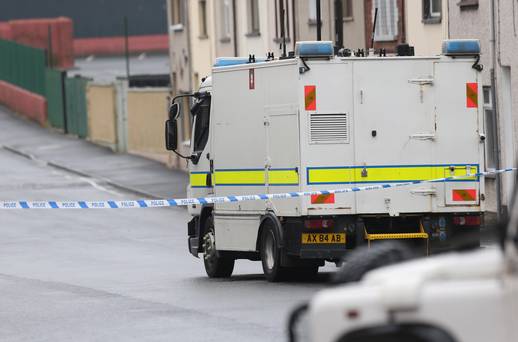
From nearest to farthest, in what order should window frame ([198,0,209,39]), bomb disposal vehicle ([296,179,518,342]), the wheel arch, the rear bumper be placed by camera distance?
bomb disposal vehicle ([296,179,518,342])
the rear bumper
the wheel arch
window frame ([198,0,209,39])

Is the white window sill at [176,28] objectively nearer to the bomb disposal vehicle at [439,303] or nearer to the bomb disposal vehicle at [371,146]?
the bomb disposal vehicle at [371,146]

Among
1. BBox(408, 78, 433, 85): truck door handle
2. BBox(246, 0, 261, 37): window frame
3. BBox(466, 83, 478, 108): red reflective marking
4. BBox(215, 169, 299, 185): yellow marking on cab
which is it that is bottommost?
BBox(215, 169, 299, 185): yellow marking on cab

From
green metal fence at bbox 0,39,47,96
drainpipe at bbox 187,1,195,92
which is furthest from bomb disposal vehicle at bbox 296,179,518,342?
green metal fence at bbox 0,39,47,96

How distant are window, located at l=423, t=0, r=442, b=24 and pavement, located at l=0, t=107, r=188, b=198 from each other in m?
10.8

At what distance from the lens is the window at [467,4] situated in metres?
30.2

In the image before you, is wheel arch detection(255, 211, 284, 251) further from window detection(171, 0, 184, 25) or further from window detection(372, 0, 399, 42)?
window detection(171, 0, 184, 25)

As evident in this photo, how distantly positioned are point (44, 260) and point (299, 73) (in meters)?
8.17

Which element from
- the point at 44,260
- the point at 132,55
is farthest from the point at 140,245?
the point at 132,55

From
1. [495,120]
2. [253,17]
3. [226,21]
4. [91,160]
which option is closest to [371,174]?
[495,120]

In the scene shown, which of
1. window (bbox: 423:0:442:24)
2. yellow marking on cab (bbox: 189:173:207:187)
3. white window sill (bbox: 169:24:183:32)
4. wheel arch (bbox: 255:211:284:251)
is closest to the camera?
wheel arch (bbox: 255:211:284:251)

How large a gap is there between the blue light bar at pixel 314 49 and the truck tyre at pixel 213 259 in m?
3.45

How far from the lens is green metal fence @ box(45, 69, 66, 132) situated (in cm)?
6003

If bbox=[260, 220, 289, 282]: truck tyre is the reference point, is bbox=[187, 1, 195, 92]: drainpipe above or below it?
above

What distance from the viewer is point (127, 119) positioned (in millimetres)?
53969
